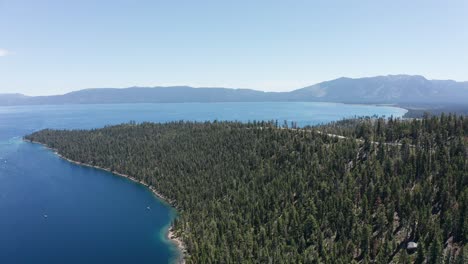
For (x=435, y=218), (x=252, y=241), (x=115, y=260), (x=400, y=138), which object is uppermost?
(x=400, y=138)

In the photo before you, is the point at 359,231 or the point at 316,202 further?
the point at 316,202

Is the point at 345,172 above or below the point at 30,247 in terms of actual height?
above

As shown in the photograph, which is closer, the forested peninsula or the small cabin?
the small cabin

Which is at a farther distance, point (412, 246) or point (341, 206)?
point (341, 206)

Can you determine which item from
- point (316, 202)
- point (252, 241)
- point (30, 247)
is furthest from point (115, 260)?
point (316, 202)

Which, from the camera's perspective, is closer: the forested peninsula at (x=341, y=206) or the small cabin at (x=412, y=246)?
the small cabin at (x=412, y=246)

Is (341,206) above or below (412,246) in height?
above

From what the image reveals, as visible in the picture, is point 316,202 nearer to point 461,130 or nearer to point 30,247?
point 461,130

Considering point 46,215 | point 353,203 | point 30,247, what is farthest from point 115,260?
point 353,203

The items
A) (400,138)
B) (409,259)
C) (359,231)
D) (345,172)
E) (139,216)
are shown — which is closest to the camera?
(409,259)

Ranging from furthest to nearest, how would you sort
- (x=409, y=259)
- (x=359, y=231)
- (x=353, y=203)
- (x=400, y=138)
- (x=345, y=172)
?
(x=400, y=138) → (x=345, y=172) → (x=353, y=203) → (x=359, y=231) → (x=409, y=259)

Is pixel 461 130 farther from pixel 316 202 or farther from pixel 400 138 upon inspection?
pixel 316 202
